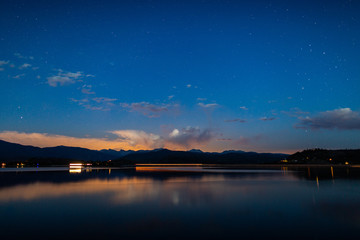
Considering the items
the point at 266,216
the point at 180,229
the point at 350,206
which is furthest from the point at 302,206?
the point at 180,229

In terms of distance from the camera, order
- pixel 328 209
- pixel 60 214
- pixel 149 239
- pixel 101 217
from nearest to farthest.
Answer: pixel 149 239
pixel 101 217
pixel 60 214
pixel 328 209

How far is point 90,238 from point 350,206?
20033mm

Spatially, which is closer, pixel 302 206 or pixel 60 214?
pixel 60 214

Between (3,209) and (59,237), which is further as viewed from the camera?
(3,209)

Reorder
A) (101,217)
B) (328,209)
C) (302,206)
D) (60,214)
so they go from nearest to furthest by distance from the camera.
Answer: (101,217)
(60,214)
(328,209)
(302,206)

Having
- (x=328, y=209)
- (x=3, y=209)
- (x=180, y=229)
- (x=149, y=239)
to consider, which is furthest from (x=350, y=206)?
(x=3, y=209)

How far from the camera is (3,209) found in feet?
66.5

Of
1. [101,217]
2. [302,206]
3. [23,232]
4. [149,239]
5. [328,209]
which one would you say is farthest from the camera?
[302,206]

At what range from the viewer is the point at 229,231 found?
13.9 m

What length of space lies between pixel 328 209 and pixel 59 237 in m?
18.6

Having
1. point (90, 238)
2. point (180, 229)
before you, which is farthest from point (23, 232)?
point (180, 229)

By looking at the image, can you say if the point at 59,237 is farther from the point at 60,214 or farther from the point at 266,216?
the point at 266,216

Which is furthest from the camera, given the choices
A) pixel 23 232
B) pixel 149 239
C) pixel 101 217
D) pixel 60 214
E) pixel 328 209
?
pixel 328 209

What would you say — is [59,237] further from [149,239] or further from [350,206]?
[350,206]
